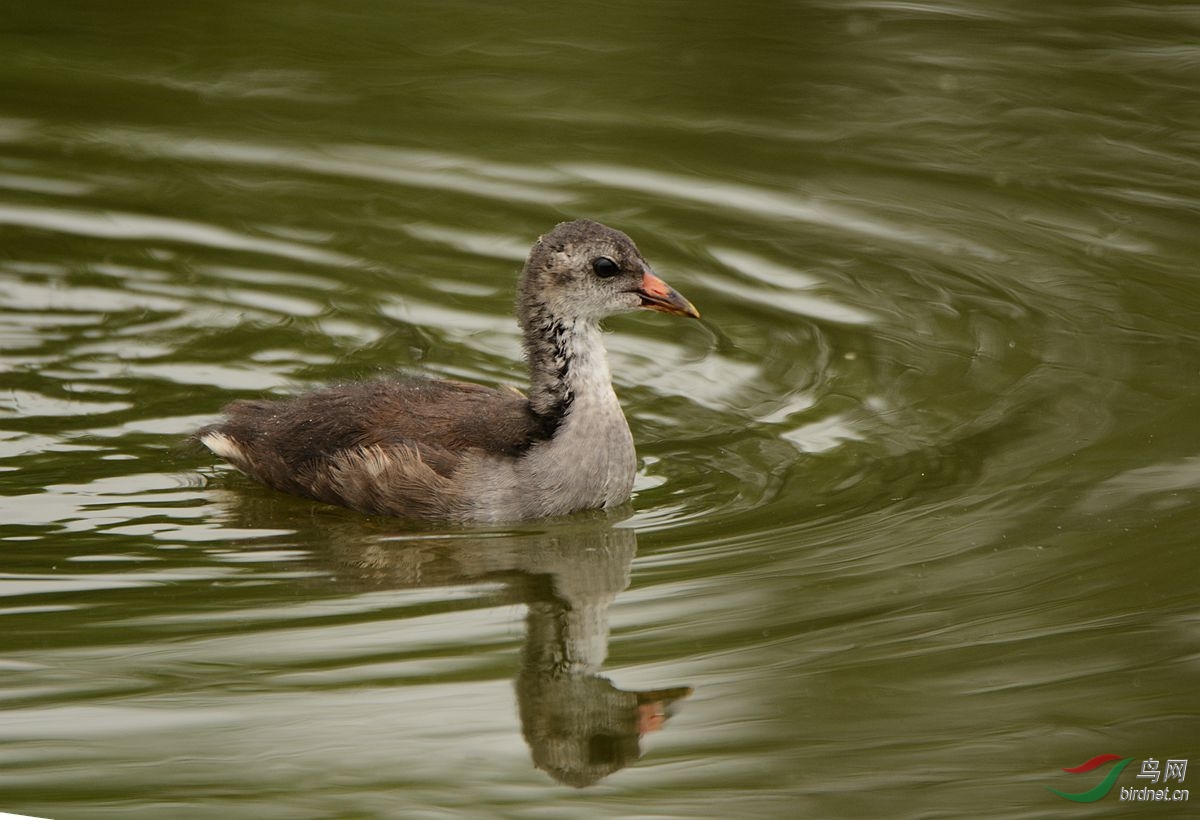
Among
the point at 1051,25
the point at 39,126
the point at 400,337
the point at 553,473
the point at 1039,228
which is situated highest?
the point at 1051,25

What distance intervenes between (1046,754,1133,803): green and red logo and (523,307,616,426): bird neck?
3.00 m

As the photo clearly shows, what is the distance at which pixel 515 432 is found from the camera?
7625 mm

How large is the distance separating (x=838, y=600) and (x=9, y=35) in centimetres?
899

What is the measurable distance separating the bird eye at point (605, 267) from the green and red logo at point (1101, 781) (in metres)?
3.18

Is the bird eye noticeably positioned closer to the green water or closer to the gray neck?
the gray neck

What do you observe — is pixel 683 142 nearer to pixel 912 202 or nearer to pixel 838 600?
pixel 912 202

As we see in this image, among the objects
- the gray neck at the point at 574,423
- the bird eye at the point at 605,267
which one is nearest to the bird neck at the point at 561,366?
the gray neck at the point at 574,423

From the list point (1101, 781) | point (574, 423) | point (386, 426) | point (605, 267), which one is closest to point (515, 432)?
point (574, 423)

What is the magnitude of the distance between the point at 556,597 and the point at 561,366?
1.38 meters

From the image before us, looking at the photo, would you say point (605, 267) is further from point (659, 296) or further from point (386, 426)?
point (386, 426)

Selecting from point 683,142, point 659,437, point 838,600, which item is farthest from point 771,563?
point 683,142

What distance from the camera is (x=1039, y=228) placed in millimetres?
10422

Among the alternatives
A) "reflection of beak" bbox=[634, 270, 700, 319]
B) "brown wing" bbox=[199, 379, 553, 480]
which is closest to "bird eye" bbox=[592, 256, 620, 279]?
"reflection of beak" bbox=[634, 270, 700, 319]

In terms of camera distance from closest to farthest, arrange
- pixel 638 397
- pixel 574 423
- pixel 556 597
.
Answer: pixel 556 597 → pixel 574 423 → pixel 638 397
